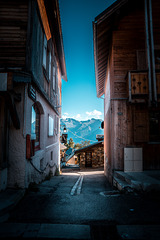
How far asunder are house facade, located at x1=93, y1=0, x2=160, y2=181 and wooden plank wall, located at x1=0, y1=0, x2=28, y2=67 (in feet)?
10.9

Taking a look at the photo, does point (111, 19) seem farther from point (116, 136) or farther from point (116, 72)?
point (116, 136)

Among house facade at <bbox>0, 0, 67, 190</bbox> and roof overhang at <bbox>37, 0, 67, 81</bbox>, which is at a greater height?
roof overhang at <bbox>37, 0, 67, 81</bbox>

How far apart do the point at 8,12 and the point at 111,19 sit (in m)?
4.52

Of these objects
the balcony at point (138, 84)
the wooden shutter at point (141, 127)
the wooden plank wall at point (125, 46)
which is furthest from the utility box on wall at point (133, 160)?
the wooden plank wall at point (125, 46)

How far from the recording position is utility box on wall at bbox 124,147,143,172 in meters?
6.78

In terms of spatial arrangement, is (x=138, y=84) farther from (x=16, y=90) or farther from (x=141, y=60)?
(x=16, y=90)

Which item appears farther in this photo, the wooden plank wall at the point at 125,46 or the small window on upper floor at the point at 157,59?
the wooden plank wall at the point at 125,46

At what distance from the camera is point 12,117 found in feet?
14.2

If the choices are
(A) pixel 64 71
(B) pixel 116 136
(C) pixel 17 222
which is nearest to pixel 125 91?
(B) pixel 116 136

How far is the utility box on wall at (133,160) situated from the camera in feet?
22.2

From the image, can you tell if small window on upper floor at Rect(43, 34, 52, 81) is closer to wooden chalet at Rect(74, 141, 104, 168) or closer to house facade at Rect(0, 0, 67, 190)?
house facade at Rect(0, 0, 67, 190)

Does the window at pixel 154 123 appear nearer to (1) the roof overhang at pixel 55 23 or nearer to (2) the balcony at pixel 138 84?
(2) the balcony at pixel 138 84

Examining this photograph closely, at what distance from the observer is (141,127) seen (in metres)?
6.86

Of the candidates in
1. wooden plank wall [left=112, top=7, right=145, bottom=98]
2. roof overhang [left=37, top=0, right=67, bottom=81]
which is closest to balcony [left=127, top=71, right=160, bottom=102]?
wooden plank wall [left=112, top=7, right=145, bottom=98]
